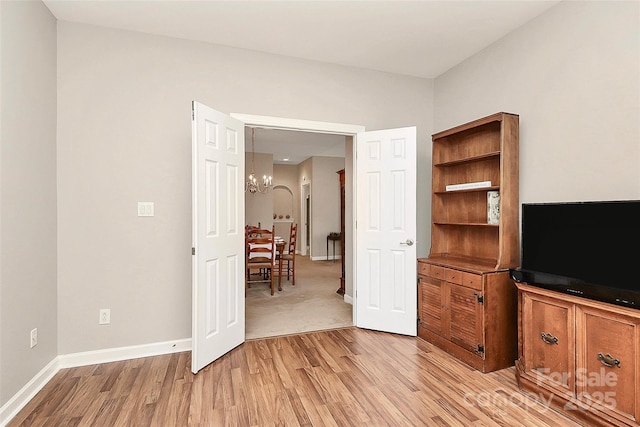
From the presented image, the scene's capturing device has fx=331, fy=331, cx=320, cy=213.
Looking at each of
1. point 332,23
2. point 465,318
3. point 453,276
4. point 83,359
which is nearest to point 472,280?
point 453,276

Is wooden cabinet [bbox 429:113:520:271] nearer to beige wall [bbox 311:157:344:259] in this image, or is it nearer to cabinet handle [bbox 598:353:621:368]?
cabinet handle [bbox 598:353:621:368]

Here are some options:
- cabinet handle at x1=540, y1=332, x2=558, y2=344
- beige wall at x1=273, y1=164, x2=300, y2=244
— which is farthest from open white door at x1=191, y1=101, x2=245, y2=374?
beige wall at x1=273, y1=164, x2=300, y2=244

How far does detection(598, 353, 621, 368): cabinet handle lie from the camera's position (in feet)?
6.07

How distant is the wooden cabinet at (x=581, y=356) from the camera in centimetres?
180

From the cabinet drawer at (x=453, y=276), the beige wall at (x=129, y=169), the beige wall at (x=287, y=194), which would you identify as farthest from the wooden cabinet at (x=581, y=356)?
the beige wall at (x=287, y=194)

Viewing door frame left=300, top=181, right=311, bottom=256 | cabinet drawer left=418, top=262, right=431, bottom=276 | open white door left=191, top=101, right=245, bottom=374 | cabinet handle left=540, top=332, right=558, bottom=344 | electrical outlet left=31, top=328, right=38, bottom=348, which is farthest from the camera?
door frame left=300, top=181, right=311, bottom=256

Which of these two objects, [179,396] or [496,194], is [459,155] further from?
[179,396]

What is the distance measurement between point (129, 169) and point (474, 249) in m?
3.40

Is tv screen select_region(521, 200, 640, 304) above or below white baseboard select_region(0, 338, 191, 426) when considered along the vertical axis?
above

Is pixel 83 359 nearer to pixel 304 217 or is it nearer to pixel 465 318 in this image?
pixel 465 318

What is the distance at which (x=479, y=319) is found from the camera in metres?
2.66

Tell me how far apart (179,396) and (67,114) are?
2460 mm

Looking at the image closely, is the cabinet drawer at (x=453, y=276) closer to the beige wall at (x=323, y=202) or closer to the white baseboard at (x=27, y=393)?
the white baseboard at (x=27, y=393)

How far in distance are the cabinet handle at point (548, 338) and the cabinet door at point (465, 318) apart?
0.46m
